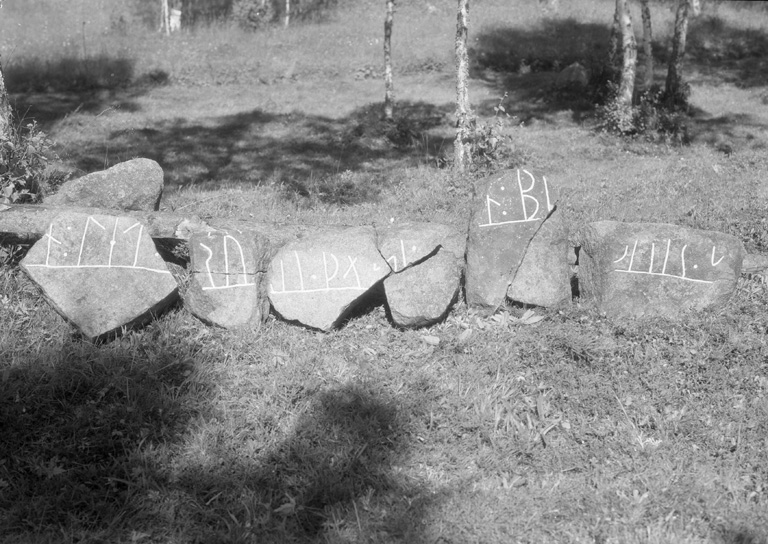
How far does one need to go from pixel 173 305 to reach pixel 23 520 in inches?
76.4

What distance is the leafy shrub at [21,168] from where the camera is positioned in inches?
243

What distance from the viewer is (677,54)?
38.5 ft

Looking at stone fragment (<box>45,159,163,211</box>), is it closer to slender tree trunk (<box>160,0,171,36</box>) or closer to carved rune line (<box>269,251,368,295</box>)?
carved rune line (<box>269,251,368,295</box>)

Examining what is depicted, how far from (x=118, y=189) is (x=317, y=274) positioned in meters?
2.22

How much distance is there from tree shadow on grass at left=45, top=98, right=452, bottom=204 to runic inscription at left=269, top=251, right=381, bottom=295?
2.73 meters

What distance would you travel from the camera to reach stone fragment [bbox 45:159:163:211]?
20.4 ft

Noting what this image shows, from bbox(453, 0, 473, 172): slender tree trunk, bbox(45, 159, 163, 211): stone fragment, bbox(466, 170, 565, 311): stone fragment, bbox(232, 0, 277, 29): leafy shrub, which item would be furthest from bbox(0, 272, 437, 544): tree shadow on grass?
bbox(232, 0, 277, 29): leafy shrub

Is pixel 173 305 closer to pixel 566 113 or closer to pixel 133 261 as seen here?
pixel 133 261

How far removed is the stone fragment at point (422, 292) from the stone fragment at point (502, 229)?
23 centimetres

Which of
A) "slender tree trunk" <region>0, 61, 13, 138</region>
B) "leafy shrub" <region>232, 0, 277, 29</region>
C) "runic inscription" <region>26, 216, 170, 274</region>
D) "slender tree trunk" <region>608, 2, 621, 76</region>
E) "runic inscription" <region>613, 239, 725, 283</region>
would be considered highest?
"leafy shrub" <region>232, 0, 277, 29</region>

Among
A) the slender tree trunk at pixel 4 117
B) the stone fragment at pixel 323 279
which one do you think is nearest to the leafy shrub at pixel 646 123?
the stone fragment at pixel 323 279

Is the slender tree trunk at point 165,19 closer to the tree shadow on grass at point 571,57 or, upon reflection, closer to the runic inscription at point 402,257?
the tree shadow on grass at point 571,57

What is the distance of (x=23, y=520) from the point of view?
12.7ft

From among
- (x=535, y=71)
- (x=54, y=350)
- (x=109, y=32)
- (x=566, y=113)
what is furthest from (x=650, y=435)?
(x=109, y=32)
